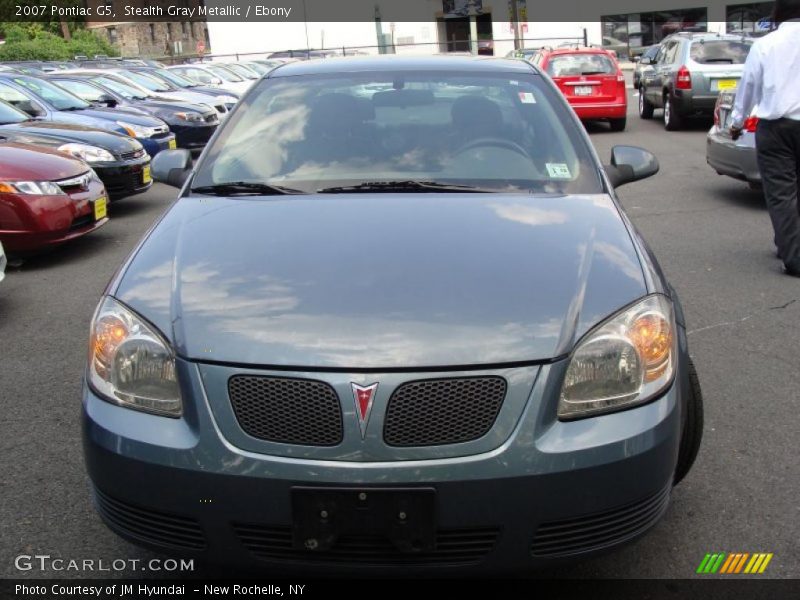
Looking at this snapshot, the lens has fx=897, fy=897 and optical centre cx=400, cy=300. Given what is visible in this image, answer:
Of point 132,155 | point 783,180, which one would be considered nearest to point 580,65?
point 132,155

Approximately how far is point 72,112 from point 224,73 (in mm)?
12642

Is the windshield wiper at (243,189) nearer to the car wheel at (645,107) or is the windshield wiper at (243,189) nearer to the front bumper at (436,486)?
the front bumper at (436,486)

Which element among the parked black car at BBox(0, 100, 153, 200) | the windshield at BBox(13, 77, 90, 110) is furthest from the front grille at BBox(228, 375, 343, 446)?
the windshield at BBox(13, 77, 90, 110)

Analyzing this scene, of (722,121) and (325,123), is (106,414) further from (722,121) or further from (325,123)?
(722,121)

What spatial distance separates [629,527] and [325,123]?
2.14 meters

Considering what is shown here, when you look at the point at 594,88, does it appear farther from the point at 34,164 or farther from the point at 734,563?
the point at 734,563

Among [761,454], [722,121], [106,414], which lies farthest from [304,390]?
[722,121]

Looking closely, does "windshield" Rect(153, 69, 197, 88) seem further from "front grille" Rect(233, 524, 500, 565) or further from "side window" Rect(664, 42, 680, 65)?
"front grille" Rect(233, 524, 500, 565)

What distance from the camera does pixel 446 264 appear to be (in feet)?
8.80

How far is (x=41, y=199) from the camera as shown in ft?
23.5

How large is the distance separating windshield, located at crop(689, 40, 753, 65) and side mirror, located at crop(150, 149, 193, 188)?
12.8 meters

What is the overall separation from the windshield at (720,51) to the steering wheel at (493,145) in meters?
12.7

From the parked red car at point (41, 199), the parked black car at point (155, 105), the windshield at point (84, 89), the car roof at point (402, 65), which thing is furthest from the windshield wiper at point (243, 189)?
the windshield at point (84, 89)

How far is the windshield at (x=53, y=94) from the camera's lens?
37.6ft
